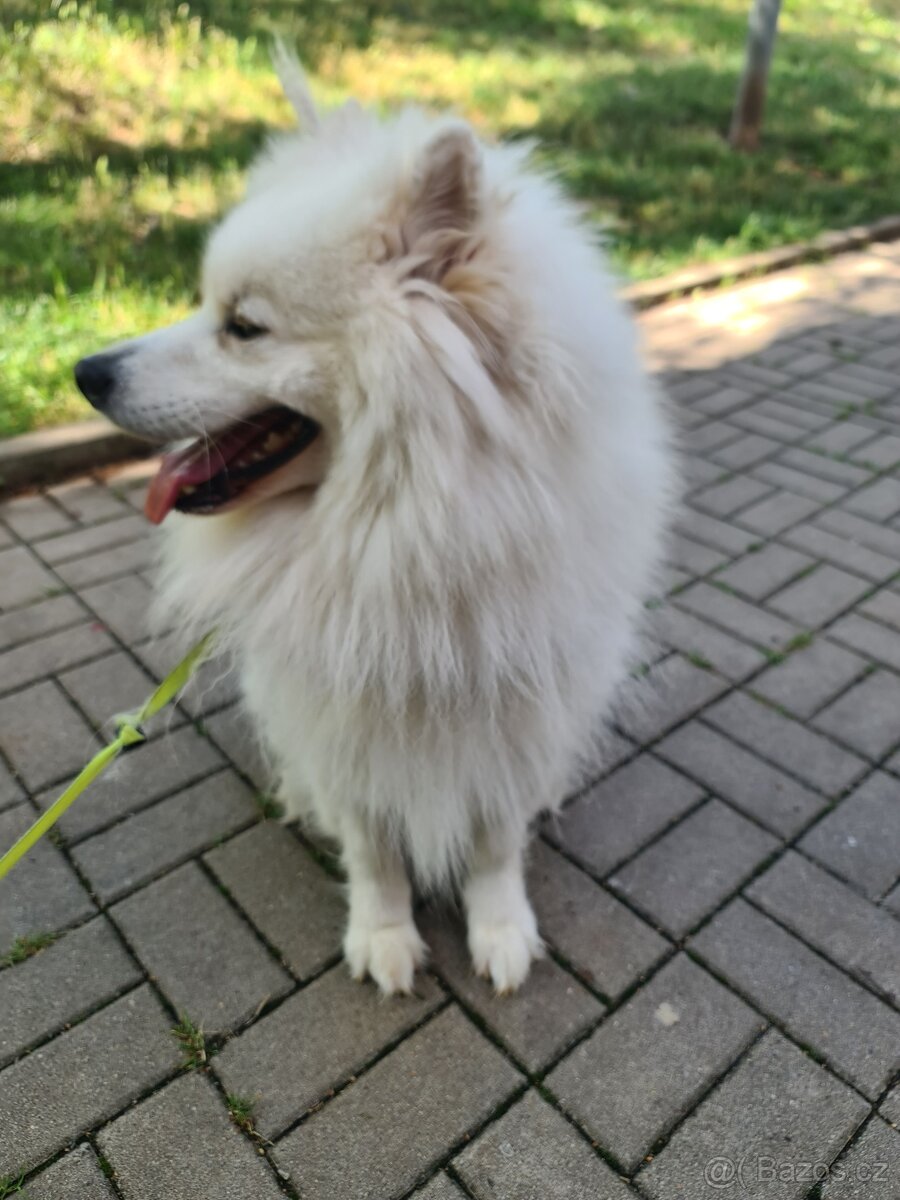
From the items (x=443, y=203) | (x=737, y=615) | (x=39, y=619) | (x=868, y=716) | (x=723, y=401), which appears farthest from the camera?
(x=723, y=401)

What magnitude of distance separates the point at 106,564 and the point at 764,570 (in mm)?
2287

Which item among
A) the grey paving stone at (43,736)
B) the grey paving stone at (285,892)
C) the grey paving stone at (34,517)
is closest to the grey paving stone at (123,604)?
the grey paving stone at (43,736)

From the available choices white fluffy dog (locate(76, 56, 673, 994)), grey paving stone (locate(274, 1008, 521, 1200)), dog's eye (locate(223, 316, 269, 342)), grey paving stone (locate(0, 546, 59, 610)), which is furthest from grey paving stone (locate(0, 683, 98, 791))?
dog's eye (locate(223, 316, 269, 342))

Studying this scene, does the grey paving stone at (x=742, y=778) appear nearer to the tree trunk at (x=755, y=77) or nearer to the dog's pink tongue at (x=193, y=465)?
the dog's pink tongue at (x=193, y=465)

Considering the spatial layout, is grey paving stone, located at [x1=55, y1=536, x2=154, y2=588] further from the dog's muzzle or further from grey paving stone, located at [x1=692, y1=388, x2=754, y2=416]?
grey paving stone, located at [x1=692, y1=388, x2=754, y2=416]

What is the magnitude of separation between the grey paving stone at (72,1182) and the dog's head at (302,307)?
1152 mm

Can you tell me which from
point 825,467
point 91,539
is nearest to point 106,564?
point 91,539

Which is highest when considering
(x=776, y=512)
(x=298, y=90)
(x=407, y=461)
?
(x=298, y=90)

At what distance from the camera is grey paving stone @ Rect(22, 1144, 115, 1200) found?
1.52 metres

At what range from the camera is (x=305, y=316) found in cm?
137

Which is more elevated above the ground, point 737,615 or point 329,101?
point 329,101

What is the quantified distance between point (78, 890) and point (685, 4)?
14540 mm

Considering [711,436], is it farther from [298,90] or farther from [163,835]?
[163,835]

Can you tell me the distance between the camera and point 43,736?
2.42 meters
